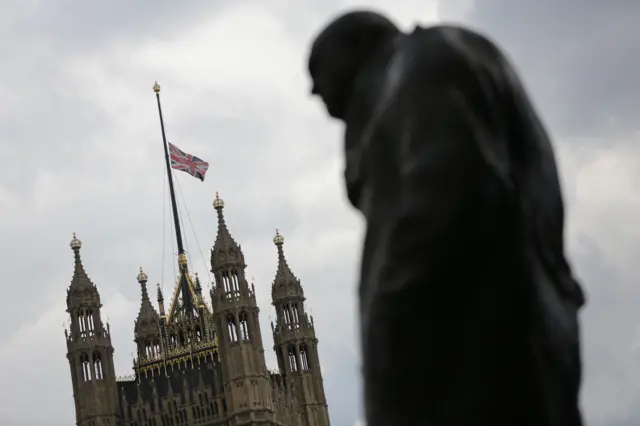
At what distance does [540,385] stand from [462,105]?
78 centimetres

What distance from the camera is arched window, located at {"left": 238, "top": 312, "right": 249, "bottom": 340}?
70500 mm

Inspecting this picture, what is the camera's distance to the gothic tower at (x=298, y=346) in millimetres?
78125

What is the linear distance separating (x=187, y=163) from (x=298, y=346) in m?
13.4

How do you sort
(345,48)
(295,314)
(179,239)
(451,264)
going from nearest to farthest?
(451,264) < (345,48) < (295,314) < (179,239)

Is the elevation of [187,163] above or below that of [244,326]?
above

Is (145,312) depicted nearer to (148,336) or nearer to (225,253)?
(148,336)

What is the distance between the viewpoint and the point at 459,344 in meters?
3.34

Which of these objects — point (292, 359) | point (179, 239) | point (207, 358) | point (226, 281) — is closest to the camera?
point (226, 281)

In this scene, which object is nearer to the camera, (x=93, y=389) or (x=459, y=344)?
(x=459, y=344)

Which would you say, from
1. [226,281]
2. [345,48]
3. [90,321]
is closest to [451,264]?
[345,48]

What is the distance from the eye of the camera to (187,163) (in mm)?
79125

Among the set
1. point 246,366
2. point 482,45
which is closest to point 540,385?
point 482,45

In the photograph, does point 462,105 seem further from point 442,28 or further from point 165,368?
point 165,368

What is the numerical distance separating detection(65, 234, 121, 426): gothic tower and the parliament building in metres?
0.06
